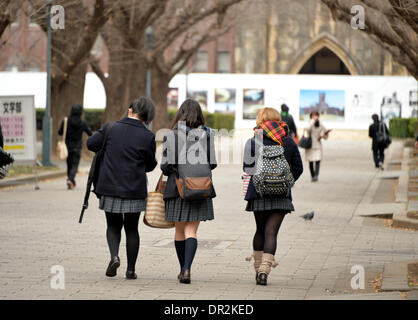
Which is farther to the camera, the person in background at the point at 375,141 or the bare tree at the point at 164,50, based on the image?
the bare tree at the point at 164,50

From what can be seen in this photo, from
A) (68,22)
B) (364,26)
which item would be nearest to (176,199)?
(364,26)

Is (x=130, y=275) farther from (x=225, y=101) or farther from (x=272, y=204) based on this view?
(x=225, y=101)

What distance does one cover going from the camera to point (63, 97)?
28.4 metres

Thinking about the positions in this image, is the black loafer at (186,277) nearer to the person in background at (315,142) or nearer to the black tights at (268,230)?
the black tights at (268,230)

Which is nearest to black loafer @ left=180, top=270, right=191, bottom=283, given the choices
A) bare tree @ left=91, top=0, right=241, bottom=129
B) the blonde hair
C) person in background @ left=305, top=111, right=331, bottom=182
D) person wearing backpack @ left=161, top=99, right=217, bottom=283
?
person wearing backpack @ left=161, top=99, right=217, bottom=283

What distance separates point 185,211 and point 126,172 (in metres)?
0.66

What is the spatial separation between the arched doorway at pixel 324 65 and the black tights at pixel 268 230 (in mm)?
58587

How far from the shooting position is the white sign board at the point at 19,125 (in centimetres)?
2053

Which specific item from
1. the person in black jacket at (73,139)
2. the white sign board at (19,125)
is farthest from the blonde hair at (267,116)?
the white sign board at (19,125)

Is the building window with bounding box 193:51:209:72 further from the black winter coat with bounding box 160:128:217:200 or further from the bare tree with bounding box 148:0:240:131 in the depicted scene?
the black winter coat with bounding box 160:128:217:200

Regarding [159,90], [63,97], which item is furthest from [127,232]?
[159,90]

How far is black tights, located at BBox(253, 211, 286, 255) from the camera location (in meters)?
8.83

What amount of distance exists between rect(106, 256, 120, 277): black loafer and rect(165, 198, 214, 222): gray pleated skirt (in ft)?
2.11

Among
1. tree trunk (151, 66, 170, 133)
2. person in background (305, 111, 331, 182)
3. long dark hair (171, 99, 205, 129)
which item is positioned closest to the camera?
long dark hair (171, 99, 205, 129)
